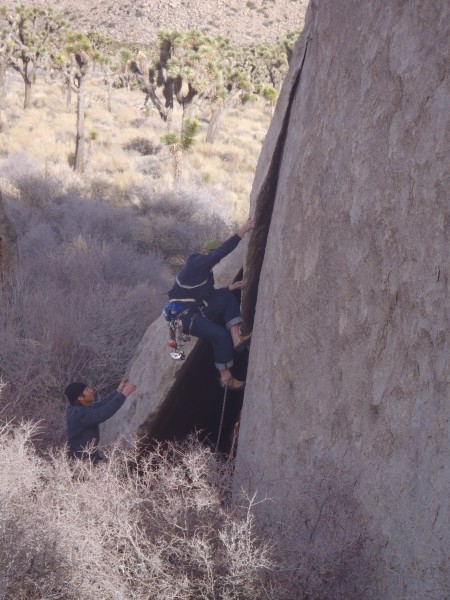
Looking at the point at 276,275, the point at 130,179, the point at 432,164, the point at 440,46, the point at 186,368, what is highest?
the point at 440,46

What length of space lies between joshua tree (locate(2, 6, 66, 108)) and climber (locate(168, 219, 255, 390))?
3119 centimetres

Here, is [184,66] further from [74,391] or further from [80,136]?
[74,391]

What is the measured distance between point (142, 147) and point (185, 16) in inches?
2391

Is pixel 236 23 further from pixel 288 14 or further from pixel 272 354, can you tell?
pixel 272 354

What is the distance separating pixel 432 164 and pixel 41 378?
19.6 ft

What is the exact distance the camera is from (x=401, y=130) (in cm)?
402

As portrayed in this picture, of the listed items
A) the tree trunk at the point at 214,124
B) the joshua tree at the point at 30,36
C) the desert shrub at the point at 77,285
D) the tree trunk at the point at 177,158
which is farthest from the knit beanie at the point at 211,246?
the joshua tree at the point at 30,36

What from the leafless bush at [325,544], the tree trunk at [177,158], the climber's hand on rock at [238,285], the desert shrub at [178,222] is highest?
the climber's hand on rock at [238,285]

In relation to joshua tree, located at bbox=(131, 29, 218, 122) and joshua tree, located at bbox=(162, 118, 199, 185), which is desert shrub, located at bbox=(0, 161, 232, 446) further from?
joshua tree, located at bbox=(131, 29, 218, 122)

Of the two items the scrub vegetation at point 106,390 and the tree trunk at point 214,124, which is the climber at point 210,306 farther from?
the tree trunk at point 214,124

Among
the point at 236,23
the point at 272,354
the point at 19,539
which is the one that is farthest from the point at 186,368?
the point at 236,23

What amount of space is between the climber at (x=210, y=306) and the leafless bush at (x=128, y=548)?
229 cm

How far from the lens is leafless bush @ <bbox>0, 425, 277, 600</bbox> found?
3.56 m

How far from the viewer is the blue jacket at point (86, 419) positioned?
6.05m
